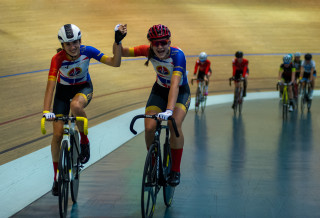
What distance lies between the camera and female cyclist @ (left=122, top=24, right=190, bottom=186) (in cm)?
309

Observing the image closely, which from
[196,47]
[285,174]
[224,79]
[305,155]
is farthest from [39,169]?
[196,47]

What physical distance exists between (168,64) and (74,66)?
A: 637mm

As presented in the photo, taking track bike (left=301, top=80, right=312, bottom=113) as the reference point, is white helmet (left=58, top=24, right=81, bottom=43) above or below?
above

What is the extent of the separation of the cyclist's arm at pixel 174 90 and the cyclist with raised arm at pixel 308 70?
6.38 metres

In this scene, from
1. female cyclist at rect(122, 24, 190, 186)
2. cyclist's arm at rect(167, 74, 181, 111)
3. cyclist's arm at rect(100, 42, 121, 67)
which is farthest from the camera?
cyclist's arm at rect(100, 42, 121, 67)

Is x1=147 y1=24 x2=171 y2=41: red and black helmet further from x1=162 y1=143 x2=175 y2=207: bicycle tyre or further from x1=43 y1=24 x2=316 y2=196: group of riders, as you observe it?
x1=162 y1=143 x2=175 y2=207: bicycle tyre

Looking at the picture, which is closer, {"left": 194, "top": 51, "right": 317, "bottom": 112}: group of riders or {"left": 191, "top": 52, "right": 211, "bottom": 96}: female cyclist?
{"left": 194, "top": 51, "right": 317, "bottom": 112}: group of riders

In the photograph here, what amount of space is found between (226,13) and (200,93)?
8.45 m

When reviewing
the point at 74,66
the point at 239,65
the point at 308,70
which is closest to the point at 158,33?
the point at 74,66

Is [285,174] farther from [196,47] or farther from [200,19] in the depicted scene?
[200,19]

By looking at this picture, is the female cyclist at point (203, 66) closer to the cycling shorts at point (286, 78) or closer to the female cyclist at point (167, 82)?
the cycling shorts at point (286, 78)

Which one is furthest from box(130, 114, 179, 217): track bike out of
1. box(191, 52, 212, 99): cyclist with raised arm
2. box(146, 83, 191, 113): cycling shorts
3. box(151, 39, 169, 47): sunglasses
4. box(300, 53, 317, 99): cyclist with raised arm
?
box(300, 53, 317, 99): cyclist with raised arm

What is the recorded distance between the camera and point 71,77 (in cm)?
341

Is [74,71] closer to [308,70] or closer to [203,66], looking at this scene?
[203,66]
